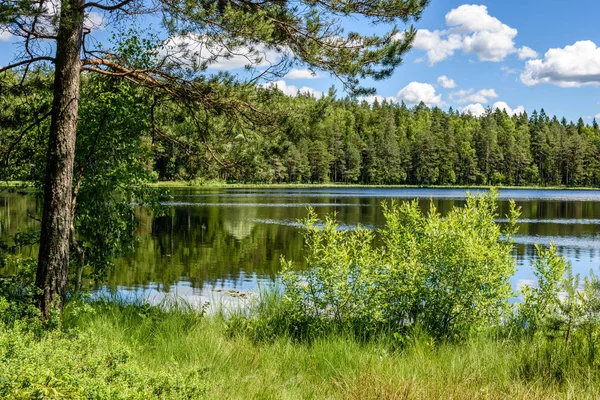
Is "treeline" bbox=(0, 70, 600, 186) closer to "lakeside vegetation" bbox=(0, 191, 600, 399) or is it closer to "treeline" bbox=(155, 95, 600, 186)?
"lakeside vegetation" bbox=(0, 191, 600, 399)

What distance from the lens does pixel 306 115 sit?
8.92 m

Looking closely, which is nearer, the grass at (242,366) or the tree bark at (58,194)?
the grass at (242,366)

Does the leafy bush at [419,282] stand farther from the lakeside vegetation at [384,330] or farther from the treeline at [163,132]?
the treeline at [163,132]

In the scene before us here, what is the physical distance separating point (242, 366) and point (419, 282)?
268cm

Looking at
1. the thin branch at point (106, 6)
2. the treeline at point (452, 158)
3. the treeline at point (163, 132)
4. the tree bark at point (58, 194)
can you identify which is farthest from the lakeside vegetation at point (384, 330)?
the treeline at point (452, 158)

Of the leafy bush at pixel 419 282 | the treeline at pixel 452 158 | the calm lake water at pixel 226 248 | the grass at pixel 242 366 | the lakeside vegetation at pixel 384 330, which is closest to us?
the grass at pixel 242 366

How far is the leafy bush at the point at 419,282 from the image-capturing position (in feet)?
23.5

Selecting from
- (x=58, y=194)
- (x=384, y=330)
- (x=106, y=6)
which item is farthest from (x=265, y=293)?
(x=106, y=6)

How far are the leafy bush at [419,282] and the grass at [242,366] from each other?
0.41m

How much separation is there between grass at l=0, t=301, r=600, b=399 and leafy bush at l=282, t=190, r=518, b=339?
413mm

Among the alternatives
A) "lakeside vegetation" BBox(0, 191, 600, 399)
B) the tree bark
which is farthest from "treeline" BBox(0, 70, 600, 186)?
"lakeside vegetation" BBox(0, 191, 600, 399)

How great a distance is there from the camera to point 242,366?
600cm

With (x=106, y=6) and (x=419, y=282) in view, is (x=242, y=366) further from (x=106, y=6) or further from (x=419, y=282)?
(x=106, y=6)

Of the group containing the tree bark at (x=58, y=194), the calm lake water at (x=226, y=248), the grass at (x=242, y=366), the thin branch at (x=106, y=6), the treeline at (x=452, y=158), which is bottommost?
the calm lake water at (x=226, y=248)
